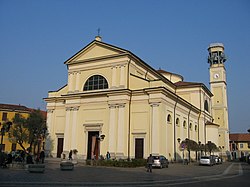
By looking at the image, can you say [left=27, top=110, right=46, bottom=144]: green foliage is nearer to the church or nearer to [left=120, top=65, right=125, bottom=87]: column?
the church

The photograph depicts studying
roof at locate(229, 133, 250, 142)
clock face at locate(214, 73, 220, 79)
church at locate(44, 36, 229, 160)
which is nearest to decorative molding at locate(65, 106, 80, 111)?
church at locate(44, 36, 229, 160)

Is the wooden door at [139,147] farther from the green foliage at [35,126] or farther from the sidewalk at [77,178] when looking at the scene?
the green foliage at [35,126]

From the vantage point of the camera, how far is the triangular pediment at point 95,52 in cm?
3562

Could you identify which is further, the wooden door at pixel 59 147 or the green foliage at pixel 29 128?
the green foliage at pixel 29 128

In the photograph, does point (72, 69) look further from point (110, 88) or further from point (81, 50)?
point (110, 88)

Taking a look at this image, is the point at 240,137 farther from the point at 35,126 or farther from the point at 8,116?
the point at 8,116

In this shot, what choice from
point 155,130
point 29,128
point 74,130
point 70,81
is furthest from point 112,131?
point 29,128

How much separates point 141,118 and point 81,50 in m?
13.6

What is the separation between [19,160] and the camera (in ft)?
84.5

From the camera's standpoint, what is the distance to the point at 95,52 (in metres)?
37.4

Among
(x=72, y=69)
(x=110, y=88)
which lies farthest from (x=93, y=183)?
(x=72, y=69)

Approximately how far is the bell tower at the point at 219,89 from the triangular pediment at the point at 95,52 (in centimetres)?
3386

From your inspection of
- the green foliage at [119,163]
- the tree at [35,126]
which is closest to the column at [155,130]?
the green foliage at [119,163]

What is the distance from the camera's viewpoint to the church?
32.0m
